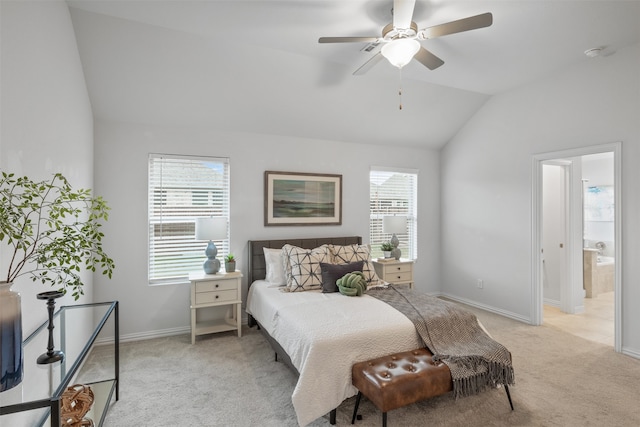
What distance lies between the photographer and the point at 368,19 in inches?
107

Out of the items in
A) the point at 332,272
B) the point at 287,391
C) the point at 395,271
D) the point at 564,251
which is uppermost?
the point at 564,251

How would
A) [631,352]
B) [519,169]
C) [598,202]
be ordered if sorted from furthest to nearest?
[598,202] → [519,169] → [631,352]

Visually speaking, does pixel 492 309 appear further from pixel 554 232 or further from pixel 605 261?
pixel 605 261

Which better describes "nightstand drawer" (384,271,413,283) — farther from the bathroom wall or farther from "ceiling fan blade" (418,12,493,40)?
the bathroom wall

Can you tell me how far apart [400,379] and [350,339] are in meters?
0.44

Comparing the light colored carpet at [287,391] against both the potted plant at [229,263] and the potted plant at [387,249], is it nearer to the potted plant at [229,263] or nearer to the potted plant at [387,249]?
the potted plant at [229,263]

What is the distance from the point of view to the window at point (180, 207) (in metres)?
3.87

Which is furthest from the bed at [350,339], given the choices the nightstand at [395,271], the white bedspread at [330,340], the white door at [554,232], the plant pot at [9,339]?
the white door at [554,232]

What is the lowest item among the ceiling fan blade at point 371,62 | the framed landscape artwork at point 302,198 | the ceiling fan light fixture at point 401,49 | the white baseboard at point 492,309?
the white baseboard at point 492,309

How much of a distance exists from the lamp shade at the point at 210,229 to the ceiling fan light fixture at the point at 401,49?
97.3 inches

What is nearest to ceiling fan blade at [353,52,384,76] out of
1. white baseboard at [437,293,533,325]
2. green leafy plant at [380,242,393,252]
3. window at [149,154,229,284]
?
window at [149,154,229,284]

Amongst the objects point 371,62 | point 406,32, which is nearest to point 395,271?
point 371,62

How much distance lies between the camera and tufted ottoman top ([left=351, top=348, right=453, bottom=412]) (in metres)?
2.00

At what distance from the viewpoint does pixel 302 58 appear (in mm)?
3451
